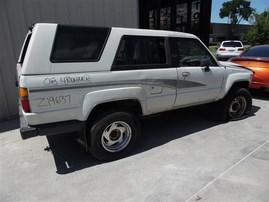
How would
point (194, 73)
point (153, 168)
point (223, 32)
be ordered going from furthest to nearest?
point (223, 32) → point (194, 73) → point (153, 168)

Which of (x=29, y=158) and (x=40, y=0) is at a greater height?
(x=40, y=0)

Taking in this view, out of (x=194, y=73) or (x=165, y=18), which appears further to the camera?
(x=165, y=18)

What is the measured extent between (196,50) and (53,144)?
318 cm

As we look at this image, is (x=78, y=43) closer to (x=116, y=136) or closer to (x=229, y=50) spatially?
(x=116, y=136)

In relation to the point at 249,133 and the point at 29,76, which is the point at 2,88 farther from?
the point at 249,133

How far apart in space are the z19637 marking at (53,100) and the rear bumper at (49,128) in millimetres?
286

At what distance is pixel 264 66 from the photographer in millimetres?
6312

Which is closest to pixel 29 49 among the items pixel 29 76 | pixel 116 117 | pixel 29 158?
pixel 29 76

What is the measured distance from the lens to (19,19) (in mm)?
5258

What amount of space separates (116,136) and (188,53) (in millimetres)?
2000

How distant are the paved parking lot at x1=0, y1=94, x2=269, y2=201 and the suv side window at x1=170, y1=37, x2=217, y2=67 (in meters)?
1.40

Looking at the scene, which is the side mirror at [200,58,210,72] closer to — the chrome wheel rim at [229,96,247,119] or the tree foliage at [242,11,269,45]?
the chrome wheel rim at [229,96,247,119]

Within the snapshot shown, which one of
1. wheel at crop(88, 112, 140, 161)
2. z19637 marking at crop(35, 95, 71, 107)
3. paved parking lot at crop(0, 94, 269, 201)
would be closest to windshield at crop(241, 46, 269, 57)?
paved parking lot at crop(0, 94, 269, 201)

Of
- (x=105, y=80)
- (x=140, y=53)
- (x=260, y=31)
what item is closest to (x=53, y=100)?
(x=105, y=80)
